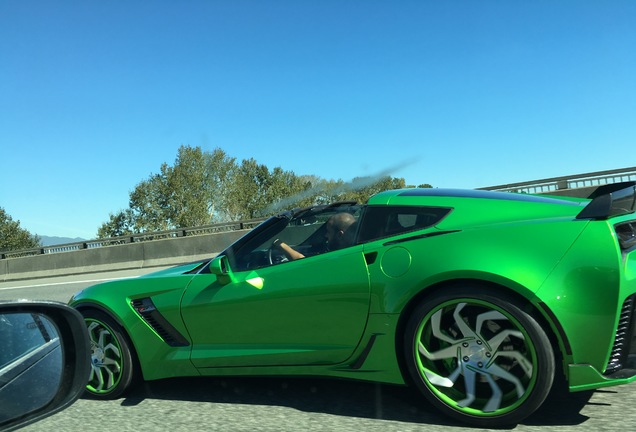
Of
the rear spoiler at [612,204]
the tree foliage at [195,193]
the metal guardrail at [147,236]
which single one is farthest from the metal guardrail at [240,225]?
the tree foliage at [195,193]

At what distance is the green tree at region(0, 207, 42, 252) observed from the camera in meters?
71.9

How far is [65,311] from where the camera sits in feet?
6.96

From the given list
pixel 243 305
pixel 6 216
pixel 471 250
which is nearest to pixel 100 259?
pixel 243 305

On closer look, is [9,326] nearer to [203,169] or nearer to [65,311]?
[65,311]

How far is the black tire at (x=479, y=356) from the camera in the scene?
3.00 metres

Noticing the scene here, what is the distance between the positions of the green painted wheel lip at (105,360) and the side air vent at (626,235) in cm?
341

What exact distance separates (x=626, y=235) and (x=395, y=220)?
1.31 metres

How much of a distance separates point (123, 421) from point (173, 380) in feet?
2.95

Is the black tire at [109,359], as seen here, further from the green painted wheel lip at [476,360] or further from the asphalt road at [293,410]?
the green painted wheel lip at [476,360]

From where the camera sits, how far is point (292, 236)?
412 centimetres

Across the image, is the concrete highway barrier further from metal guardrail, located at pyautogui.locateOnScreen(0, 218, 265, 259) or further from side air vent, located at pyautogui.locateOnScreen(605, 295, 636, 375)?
side air vent, located at pyautogui.locateOnScreen(605, 295, 636, 375)

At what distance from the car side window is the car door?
16 cm

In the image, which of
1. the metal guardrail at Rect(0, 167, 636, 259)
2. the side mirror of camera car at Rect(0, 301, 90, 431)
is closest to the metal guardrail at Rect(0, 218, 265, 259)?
the metal guardrail at Rect(0, 167, 636, 259)

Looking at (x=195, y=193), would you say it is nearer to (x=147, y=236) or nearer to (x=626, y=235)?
(x=147, y=236)
